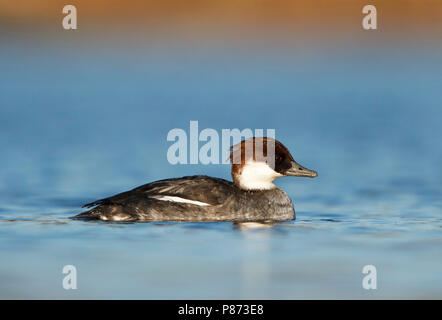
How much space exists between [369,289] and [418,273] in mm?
827

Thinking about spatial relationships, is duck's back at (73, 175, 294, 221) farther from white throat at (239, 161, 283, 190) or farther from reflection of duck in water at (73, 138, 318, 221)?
white throat at (239, 161, 283, 190)

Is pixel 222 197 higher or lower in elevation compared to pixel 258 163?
lower

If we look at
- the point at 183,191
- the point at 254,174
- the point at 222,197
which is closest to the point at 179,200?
the point at 183,191

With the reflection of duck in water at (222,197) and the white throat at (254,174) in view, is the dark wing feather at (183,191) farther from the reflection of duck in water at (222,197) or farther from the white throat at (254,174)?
the white throat at (254,174)

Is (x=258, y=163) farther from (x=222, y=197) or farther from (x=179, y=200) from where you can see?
(x=179, y=200)

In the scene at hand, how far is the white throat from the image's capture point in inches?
489

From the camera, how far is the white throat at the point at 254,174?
12414 millimetres

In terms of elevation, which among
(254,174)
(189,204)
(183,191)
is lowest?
(189,204)

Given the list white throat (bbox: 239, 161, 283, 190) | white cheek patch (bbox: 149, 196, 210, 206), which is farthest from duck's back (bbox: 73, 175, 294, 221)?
white throat (bbox: 239, 161, 283, 190)

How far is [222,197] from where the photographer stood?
1210cm

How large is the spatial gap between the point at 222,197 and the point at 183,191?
53cm

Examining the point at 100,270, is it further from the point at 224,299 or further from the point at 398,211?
the point at 398,211

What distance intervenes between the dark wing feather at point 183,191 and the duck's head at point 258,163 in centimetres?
34

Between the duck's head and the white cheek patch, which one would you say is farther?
the duck's head
